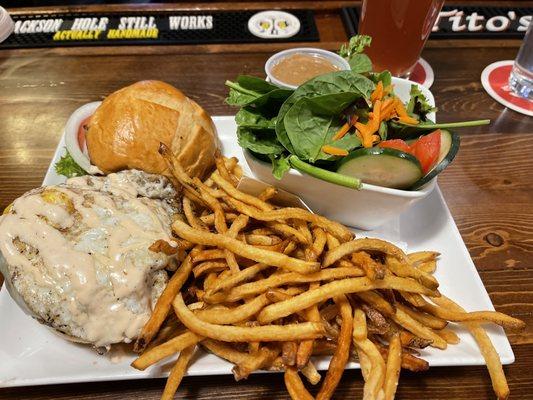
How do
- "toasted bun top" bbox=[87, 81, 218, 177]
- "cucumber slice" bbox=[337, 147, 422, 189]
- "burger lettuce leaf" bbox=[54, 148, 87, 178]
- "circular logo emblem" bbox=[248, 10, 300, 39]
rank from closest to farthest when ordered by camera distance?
Answer: "cucumber slice" bbox=[337, 147, 422, 189] < "toasted bun top" bbox=[87, 81, 218, 177] < "burger lettuce leaf" bbox=[54, 148, 87, 178] < "circular logo emblem" bbox=[248, 10, 300, 39]

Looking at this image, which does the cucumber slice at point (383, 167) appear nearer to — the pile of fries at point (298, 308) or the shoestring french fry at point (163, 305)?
the pile of fries at point (298, 308)

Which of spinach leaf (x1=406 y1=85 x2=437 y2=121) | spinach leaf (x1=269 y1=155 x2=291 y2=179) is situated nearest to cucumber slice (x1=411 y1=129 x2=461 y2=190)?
spinach leaf (x1=406 y1=85 x2=437 y2=121)

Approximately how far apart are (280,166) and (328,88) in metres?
0.39

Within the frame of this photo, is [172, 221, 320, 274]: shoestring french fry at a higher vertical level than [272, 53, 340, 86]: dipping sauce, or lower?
lower

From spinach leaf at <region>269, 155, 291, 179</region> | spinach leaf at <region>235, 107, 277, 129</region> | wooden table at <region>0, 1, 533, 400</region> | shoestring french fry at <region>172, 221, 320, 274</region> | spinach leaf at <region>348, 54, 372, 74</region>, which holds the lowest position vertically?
wooden table at <region>0, 1, 533, 400</region>

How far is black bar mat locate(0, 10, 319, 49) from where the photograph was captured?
10.2ft

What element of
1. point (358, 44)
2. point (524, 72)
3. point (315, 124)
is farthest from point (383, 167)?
point (524, 72)

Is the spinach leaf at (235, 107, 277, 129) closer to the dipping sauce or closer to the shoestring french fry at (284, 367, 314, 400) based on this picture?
the dipping sauce

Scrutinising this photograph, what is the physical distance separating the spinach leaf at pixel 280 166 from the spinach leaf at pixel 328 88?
10cm

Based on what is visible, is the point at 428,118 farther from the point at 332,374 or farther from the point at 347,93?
the point at 332,374

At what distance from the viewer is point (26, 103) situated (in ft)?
8.86

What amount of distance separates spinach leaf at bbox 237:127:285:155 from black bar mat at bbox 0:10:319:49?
159 cm

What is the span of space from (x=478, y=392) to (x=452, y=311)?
0.96ft

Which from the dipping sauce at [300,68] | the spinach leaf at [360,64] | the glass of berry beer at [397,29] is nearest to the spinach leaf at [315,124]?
the spinach leaf at [360,64]
